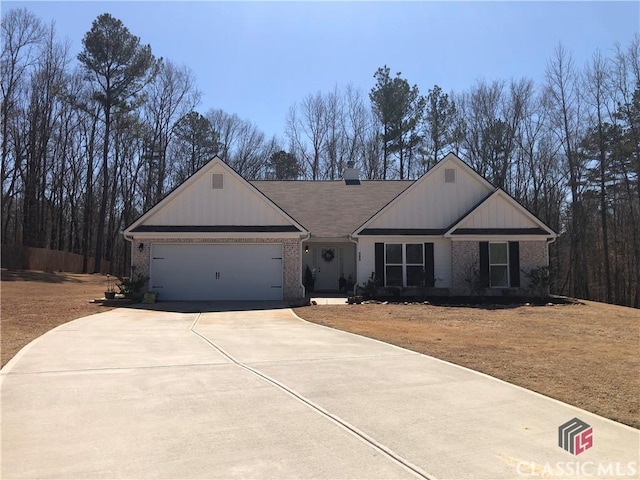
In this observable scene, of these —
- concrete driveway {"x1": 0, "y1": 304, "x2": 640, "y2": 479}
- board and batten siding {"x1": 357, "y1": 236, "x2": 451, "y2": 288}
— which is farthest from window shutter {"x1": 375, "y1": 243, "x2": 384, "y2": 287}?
concrete driveway {"x1": 0, "y1": 304, "x2": 640, "y2": 479}

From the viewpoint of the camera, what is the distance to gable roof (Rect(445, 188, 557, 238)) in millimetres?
21406

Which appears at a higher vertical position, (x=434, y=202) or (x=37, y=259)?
(x=434, y=202)

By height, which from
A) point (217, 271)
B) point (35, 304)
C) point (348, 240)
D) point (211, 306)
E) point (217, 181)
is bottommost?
point (211, 306)

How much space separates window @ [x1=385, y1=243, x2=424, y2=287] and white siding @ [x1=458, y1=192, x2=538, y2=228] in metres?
2.52

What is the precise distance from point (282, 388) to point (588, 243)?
35515 millimetres

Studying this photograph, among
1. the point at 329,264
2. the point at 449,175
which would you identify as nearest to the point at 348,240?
the point at 329,264

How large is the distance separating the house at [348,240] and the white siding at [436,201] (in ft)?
0.15

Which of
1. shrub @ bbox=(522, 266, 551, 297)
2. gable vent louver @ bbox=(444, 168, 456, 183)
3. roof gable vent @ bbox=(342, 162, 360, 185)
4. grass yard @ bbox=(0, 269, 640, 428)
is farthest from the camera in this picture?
roof gable vent @ bbox=(342, 162, 360, 185)

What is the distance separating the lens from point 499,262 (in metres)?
21.6

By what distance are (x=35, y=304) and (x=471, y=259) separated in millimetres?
17144

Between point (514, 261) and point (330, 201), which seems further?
point (330, 201)

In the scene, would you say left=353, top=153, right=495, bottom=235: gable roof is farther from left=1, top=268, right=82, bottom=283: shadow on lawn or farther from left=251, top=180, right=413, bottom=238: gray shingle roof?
left=1, top=268, right=82, bottom=283: shadow on lawn

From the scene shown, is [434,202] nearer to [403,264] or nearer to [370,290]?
[403,264]

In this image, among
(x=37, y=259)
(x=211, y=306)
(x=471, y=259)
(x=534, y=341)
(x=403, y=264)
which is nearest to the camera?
(x=534, y=341)
